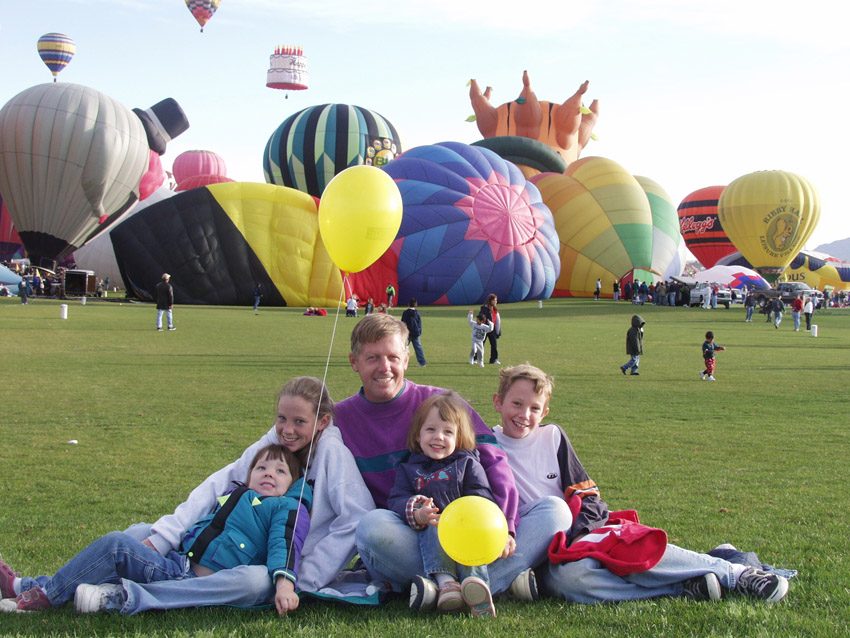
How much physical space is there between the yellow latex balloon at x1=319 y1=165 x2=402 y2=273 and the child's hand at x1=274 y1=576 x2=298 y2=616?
215 cm

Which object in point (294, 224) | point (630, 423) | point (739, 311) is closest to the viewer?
point (630, 423)

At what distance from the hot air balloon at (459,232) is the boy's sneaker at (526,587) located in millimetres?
30012

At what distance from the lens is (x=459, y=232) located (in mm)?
34250

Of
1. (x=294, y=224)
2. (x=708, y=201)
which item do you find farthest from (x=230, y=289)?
(x=708, y=201)

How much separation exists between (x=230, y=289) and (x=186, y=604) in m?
30.3

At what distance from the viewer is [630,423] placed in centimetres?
980

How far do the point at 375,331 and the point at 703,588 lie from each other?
5.73 feet

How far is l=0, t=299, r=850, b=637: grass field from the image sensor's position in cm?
372

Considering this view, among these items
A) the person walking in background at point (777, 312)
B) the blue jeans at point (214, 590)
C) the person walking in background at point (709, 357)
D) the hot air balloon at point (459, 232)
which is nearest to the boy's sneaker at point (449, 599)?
the blue jeans at point (214, 590)

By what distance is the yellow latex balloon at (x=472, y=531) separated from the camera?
144 inches

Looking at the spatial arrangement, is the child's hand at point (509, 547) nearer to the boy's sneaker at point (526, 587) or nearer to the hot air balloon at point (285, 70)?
the boy's sneaker at point (526, 587)

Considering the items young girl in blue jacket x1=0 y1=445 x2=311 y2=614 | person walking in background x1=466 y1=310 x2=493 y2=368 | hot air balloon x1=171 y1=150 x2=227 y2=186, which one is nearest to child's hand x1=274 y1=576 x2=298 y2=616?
young girl in blue jacket x1=0 y1=445 x2=311 y2=614

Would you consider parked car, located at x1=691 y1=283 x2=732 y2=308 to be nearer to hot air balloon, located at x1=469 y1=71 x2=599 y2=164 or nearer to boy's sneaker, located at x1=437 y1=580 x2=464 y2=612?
hot air balloon, located at x1=469 y1=71 x2=599 y2=164

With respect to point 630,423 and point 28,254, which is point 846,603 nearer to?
point 630,423
